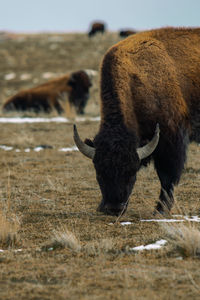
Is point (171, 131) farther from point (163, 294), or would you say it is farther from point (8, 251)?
point (163, 294)

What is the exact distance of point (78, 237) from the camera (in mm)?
4957

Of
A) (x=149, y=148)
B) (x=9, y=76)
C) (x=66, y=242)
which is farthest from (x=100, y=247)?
(x=9, y=76)

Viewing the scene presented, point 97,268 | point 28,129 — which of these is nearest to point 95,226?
point 97,268

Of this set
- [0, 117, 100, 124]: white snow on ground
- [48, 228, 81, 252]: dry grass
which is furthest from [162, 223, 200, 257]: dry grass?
[0, 117, 100, 124]: white snow on ground

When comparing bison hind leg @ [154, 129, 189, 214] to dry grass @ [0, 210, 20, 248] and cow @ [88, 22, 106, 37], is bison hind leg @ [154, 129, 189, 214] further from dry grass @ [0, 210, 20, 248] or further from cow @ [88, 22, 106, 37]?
cow @ [88, 22, 106, 37]

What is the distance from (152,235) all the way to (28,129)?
10121 millimetres

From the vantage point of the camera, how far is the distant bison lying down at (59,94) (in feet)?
61.1

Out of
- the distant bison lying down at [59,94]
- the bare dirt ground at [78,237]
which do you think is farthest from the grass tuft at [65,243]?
the distant bison lying down at [59,94]

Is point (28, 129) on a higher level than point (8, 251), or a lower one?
lower

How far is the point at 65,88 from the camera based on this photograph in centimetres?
1872

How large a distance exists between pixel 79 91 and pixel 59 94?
0.77 meters

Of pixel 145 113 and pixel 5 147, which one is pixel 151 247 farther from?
pixel 5 147

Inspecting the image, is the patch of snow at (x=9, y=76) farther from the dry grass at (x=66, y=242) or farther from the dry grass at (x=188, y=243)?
the dry grass at (x=188, y=243)

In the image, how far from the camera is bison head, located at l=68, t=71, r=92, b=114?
1859 cm
